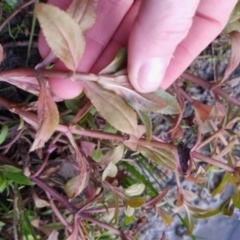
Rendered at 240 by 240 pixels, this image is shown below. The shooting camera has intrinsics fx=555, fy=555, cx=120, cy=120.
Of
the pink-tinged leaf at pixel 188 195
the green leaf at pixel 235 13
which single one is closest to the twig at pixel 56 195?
the pink-tinged leaf at pixel 188 195

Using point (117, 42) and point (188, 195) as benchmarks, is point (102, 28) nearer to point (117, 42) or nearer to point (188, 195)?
point (117, 42)

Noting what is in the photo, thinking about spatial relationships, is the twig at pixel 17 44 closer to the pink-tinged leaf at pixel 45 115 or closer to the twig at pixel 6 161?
the twig at pixel 6 161

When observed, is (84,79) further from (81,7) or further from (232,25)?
(232,25)

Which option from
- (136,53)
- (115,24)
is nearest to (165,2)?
(136,53)

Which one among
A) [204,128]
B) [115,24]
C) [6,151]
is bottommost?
[6,151]

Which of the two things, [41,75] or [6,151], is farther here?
[6,151]

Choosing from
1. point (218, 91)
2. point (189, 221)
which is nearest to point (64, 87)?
point (218, 91)
